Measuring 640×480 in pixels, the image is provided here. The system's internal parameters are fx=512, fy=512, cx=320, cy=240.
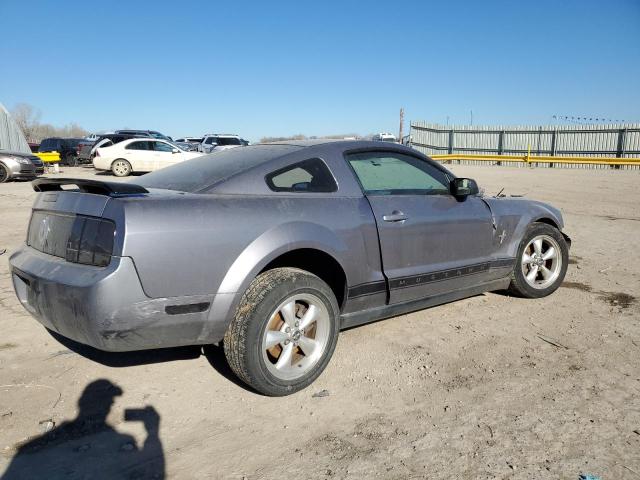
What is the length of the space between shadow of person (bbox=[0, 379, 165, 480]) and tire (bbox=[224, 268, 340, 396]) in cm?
60

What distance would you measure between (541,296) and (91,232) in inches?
157

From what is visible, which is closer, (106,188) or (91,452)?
(91,452)

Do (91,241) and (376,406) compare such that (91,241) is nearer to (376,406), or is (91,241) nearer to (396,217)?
(376,406)

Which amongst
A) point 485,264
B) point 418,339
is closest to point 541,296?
point 485,264

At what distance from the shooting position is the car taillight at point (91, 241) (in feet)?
8.57

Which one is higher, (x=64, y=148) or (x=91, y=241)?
(x=64, y=148)

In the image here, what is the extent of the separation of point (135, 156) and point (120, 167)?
26.9 inches

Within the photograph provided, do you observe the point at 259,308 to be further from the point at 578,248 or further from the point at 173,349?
the point at 578,248

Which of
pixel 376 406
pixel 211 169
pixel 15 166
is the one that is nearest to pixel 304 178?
pixel 211 169

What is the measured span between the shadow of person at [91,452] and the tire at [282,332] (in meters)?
0.60

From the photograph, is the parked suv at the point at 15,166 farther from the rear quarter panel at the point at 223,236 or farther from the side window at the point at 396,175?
the rear quarter panel at the point at 223,236

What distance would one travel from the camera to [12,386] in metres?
3.15

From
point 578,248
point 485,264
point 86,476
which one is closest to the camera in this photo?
point 86,476

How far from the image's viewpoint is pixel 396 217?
361 centimetres
